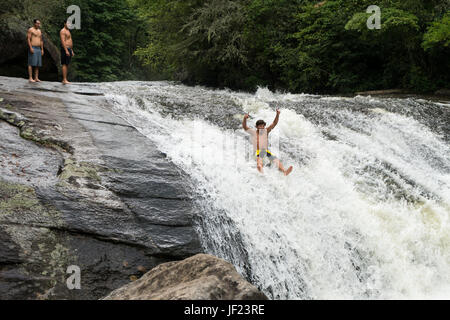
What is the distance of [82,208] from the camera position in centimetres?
412

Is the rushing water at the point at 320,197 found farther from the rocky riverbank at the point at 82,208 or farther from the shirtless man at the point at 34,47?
the shirtless man at the point at 34,47

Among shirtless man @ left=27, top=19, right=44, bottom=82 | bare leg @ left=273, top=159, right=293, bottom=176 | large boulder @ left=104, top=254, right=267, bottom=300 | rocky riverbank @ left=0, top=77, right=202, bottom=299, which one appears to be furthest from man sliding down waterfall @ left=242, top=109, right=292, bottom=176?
shirtless man @ left=27, top=19, right=44, bottom=82

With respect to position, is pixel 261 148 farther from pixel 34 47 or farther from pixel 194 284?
pixel 34 47

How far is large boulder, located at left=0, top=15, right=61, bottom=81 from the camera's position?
12.6 meters

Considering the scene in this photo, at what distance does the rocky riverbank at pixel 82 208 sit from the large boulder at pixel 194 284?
0.50 metres

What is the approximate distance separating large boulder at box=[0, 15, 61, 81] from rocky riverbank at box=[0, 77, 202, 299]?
826cm

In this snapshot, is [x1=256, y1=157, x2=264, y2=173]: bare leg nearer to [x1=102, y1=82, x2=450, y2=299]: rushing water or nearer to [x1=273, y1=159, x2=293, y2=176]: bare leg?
[x1=102, y1=82, x2=450, y2=299]: rushing water

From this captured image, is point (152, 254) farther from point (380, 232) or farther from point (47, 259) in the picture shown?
point (380, 232)

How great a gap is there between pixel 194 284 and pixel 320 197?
3403mm

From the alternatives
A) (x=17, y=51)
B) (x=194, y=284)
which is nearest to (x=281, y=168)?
(x=194, y=284)

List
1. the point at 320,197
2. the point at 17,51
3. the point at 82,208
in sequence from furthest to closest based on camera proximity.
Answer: the point at 17,51, the point at 320,197, the point at 82,208

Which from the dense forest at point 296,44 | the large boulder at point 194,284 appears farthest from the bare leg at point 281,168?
the dense forest at point 296,44
